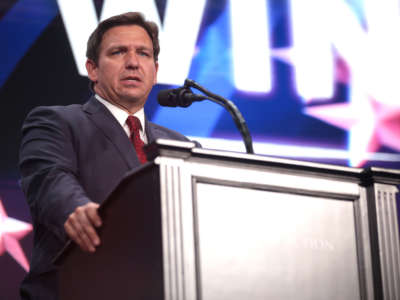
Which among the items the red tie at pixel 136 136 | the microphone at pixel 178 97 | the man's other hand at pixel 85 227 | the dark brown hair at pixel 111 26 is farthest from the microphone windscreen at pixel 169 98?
the man's other hand at pixel 85 227

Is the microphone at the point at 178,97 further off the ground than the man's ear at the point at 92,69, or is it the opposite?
the man's ear at the point at 92,69

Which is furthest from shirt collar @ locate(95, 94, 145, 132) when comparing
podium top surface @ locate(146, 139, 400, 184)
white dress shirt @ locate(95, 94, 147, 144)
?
podium top surface @ locate(146, 139, 400, 184)

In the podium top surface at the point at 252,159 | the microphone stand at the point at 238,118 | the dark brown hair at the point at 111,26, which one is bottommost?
the podium top surface at the point at 252,159

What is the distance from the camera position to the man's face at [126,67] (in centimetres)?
237

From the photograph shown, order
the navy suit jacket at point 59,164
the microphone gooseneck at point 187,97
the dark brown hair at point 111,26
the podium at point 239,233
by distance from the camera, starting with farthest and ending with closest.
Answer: the dark brown hair at point 111,26 < the microphone gooseneck at point 187,97 < the navy suit jacket at point 59,164 < the podium at point 239,233

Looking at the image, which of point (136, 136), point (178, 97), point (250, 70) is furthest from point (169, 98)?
point (250, 70)

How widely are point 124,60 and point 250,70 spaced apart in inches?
47.4

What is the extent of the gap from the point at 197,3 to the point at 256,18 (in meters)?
0.32

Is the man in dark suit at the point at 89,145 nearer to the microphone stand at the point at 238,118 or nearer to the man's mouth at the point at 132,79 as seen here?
the man's mouth at the point at 132,79

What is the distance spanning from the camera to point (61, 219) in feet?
5.45

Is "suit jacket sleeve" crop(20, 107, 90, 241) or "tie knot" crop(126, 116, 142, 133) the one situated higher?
"tie knot" crop(126, 116, 142, 133)

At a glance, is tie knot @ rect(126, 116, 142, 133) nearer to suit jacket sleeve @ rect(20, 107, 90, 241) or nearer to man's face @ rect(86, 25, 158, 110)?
man's face @ rect(86, 25, 158, 110)

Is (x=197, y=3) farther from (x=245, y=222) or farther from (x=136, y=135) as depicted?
(x=245, y=222)

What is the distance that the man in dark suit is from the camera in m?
1.70
